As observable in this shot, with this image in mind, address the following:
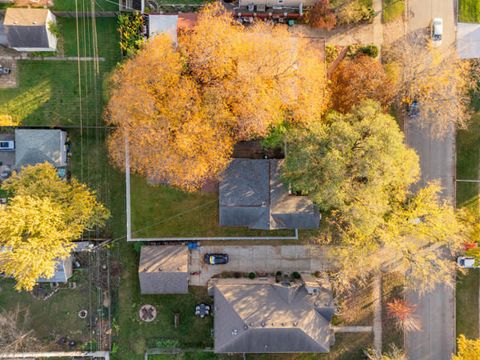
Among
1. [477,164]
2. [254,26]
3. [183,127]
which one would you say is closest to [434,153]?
[477,164]

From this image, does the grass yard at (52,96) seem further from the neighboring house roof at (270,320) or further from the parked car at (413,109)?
the parked car at (413,109)

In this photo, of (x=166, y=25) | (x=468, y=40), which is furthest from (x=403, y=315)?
(x=166, y=25)

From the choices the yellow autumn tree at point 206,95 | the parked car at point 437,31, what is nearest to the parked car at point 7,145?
the yellow autumn tree at point 206,95

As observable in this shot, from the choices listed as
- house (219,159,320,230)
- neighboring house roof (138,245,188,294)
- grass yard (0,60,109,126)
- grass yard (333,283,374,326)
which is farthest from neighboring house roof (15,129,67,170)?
grass yard (333,283,374,326)

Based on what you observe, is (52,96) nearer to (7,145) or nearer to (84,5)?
(7,145)

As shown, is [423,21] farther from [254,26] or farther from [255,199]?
[255,199]

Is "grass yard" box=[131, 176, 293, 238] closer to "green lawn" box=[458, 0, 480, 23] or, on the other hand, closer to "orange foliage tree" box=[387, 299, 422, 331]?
"orange foliage tree" box=[387, 299, 422, 331]
